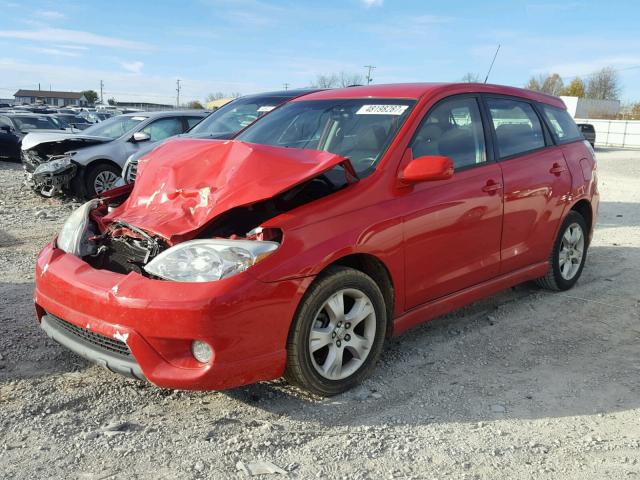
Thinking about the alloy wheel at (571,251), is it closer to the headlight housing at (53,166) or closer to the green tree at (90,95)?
the headlight housing at (53,166)

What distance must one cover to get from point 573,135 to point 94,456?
4.75m

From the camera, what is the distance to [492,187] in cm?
425

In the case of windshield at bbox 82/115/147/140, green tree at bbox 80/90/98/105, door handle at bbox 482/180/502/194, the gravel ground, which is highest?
green tree at bbox 80/90/98/105

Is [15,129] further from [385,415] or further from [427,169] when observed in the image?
[385,415]

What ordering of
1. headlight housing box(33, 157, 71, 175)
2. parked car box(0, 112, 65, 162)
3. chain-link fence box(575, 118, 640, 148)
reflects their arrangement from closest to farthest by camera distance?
headlight housing box(33, 157, 71, 175)
parked car box(0, 112, 65, 162)
chain-link fence box(575, 118, 640, 148)

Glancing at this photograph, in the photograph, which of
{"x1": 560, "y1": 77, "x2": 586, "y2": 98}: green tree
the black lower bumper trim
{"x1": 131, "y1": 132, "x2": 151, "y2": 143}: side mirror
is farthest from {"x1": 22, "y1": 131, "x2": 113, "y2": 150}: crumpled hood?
{"x1": 560, "y1": 77, "x2": 586, "y2": 98}: green tree

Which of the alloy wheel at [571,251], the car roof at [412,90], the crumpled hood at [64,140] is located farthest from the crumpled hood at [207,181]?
the crumpled hood at [64,140]

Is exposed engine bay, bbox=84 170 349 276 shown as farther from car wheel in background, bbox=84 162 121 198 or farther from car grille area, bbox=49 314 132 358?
car wheel in background, bbox=84 162 121 198

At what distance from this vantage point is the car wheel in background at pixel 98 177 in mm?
10062

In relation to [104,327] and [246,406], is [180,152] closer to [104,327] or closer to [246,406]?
[104,327]

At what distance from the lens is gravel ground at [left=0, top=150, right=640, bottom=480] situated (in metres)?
2.81

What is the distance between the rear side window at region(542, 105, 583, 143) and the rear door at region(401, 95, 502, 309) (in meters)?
1.16

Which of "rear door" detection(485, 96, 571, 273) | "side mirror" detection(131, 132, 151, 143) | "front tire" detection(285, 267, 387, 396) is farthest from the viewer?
"side mirror" detection(131, 132, 151, 143)

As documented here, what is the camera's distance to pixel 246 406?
3354 millimetres
